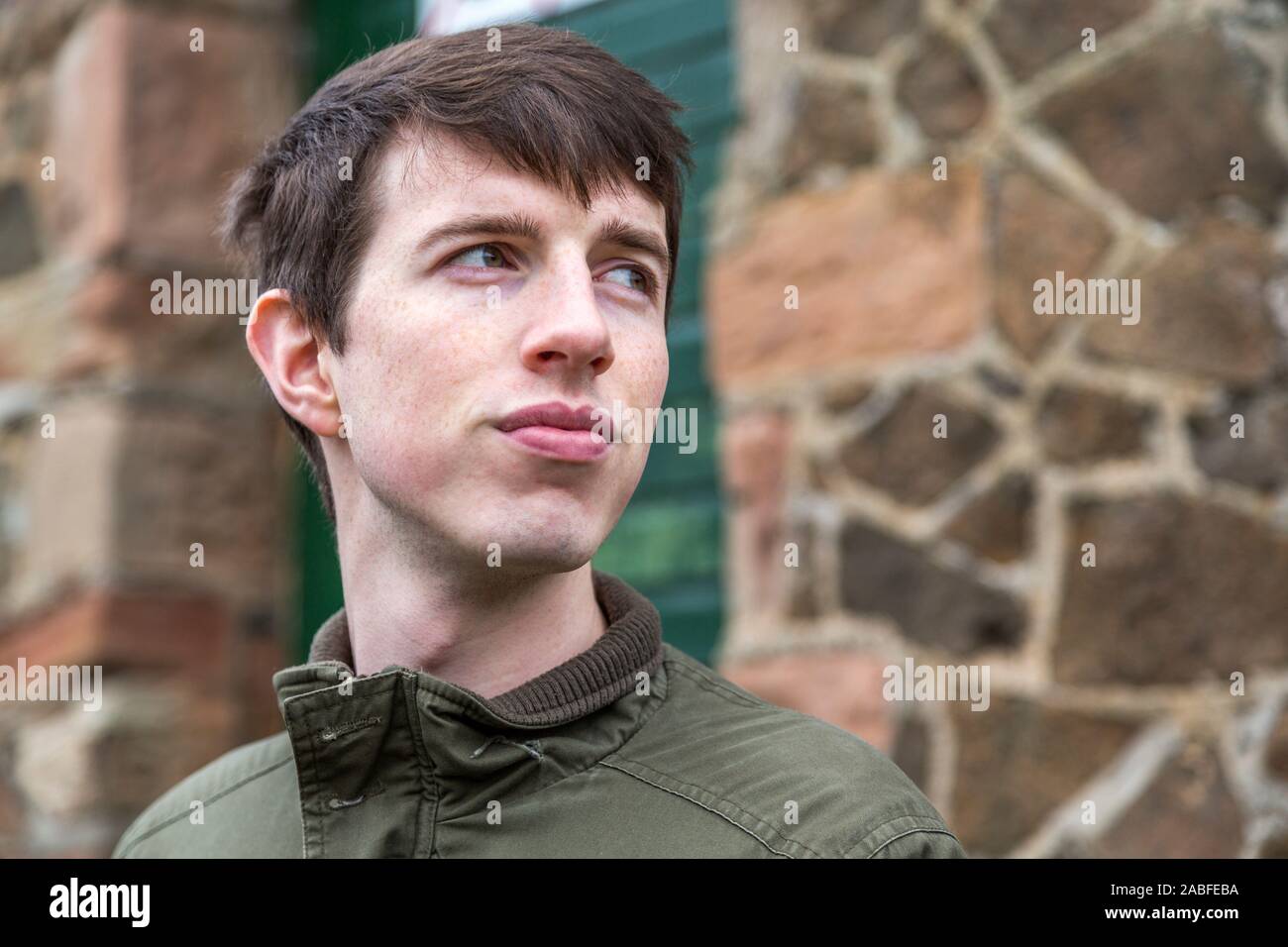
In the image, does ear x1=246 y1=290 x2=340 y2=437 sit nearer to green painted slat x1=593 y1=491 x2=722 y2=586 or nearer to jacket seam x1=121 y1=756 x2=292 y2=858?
jacket seam x1=121 y1=756 x2=292 y2=858

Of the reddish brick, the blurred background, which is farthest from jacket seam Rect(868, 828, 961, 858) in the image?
the reddish brick

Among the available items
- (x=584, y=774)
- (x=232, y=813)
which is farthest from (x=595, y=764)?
(x=232, y=813)

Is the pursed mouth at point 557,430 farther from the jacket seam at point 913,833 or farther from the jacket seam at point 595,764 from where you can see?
the jacket seam at point 913,833

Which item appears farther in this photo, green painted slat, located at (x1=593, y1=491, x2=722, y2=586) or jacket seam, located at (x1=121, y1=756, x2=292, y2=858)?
green painted slat, located at (x1=593, y1=491, x2=722, y2=586)

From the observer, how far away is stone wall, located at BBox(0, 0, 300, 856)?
4023 mm

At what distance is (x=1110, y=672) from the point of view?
2.65m

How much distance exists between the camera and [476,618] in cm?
158

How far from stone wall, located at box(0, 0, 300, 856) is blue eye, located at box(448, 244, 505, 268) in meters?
2.73

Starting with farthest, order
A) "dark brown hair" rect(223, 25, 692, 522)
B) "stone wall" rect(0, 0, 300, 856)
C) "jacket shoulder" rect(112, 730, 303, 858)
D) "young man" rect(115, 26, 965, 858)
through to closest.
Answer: "stone wall" rect(0, 0, 300, 856) < "jacket shoulder" rect(112, 730, 303, 858) < "dark brown hair" rect(223, 25, 692, 522) < "young man" rect(115, 26, 965, 858)

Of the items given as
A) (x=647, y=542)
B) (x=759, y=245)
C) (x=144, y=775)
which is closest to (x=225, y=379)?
(x=144, y=775)

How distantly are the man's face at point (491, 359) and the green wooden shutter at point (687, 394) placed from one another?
1929 mm

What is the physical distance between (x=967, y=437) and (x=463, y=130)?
1.56m

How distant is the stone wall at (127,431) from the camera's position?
158 inches

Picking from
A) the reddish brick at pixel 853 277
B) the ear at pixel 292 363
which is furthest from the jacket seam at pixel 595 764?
the reddish brick at pixel 853 277
